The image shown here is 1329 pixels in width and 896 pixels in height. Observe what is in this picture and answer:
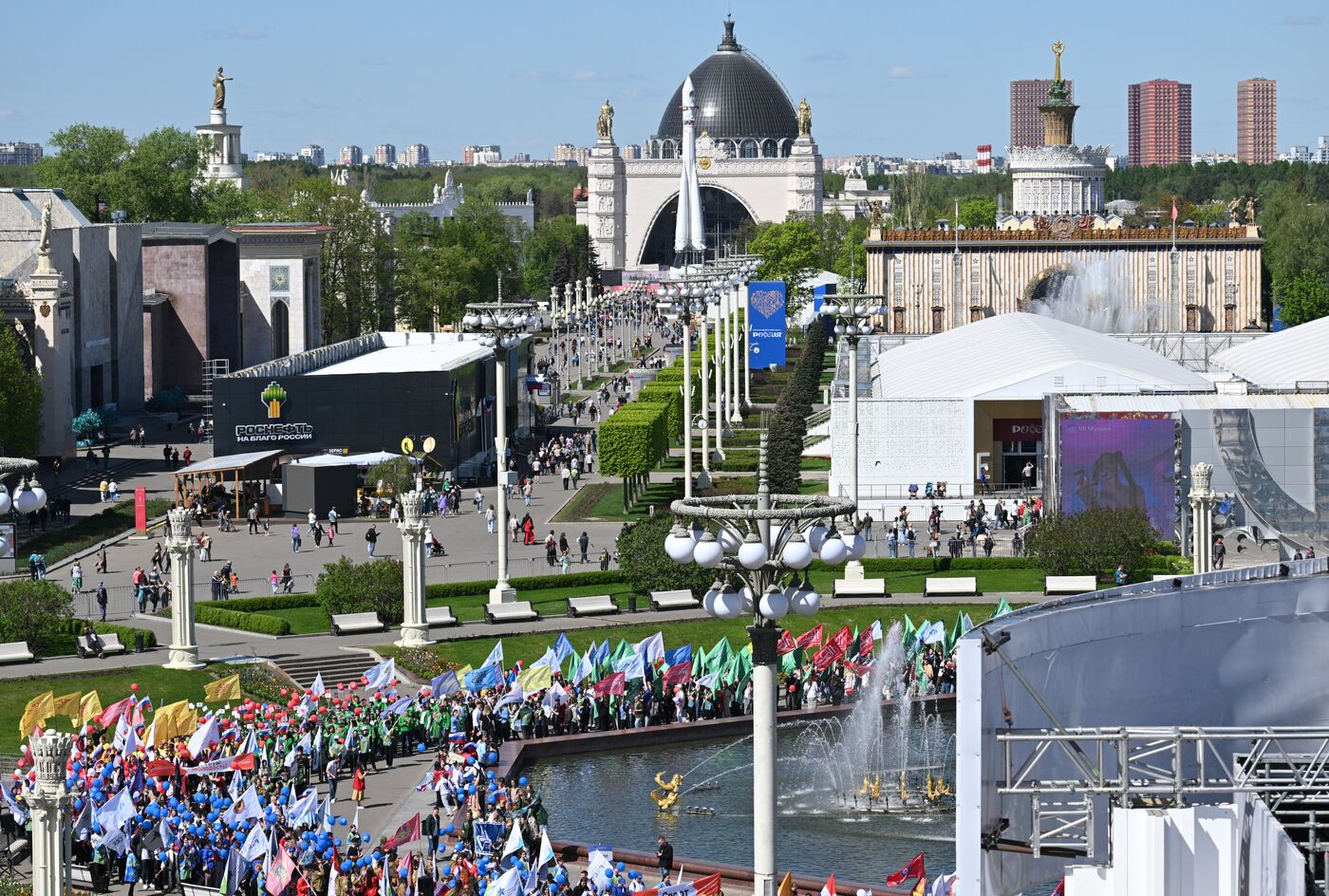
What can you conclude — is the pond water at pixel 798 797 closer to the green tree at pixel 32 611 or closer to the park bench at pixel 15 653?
the park bench at pixel 15 653

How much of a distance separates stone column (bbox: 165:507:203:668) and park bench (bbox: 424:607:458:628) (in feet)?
16.3

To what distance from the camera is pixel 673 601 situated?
4412 centimetres

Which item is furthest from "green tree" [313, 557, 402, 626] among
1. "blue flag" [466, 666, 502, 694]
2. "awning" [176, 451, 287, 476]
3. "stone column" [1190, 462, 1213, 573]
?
"awning" [176, 451, 287, 476]

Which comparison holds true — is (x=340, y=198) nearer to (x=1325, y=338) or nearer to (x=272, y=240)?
(x=272, y=240)

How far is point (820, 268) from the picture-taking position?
12444 cm

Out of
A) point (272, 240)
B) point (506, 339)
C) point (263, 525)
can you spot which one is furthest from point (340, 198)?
point (506, 339)

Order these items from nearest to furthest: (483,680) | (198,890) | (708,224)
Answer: (198,890), (483,680), (708,224)

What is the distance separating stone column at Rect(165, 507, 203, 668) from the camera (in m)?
37.9

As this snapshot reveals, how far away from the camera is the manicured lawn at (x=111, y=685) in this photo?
35719 millimetres

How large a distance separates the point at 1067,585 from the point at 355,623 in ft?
46.5

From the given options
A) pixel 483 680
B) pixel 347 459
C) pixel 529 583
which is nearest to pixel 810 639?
pixel 483 680

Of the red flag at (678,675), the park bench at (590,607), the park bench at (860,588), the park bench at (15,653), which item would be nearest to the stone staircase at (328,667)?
the park bench at (15,653)

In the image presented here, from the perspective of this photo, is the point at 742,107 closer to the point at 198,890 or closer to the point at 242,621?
the point at 242,621

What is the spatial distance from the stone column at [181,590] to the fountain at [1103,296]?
61335 mm
